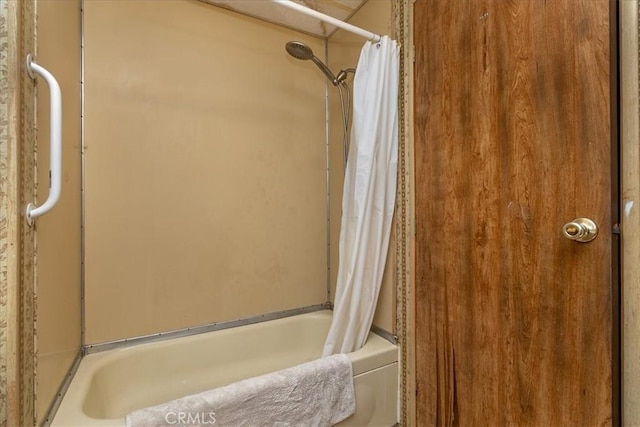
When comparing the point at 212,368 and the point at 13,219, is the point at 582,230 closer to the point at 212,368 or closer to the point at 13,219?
the point at 13,219

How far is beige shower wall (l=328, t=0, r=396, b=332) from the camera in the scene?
4.38 ft

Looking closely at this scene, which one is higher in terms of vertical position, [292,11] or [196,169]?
[292,11]

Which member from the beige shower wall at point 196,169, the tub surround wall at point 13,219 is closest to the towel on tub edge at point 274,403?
the tub surround wall at point 13,219

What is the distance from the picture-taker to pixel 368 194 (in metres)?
1.24

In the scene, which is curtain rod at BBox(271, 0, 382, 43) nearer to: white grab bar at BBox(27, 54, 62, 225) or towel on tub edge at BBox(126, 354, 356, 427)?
white grab bar at BBox(27, 54, 62, 225)

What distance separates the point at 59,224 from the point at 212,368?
951 mm

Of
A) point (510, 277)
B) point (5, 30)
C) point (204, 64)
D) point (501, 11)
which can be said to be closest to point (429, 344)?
point (510, 277)

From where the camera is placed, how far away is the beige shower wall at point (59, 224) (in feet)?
2.60

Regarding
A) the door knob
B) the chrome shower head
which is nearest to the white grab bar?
the chrome shower head

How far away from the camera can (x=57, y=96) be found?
0.69m

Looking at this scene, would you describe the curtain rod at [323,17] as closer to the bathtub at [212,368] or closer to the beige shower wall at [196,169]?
the beige shower wall at [196,169]

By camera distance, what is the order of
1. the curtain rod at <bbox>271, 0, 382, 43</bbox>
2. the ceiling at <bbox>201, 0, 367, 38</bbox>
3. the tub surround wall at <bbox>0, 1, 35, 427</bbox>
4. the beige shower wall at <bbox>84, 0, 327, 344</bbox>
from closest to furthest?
the tub surround wall at <bbox>0, 1, 35, 427</bbox>
the curtain rod at <bbox>271, 0, 382, 43</bbox>
the beige shower wall at <bbox>84, 0, 327, 344</bbox>
the ceiling at <bbox>201, 0, 367, 38</bbox>

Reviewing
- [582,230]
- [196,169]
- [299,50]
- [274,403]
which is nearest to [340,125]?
[299,50]

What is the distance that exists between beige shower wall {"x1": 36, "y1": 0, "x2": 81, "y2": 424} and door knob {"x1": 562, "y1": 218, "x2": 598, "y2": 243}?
1340 millimetres
